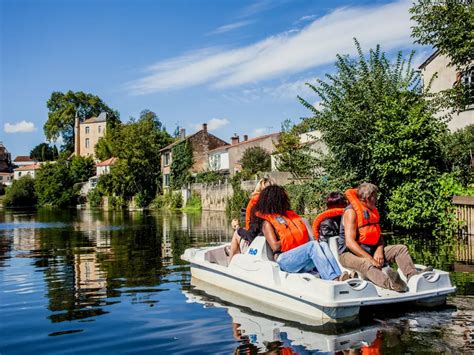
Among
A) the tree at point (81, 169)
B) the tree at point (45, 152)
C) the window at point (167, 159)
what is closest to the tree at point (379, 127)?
the window at point (167, 159)

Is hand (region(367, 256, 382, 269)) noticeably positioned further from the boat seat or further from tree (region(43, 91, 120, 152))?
tree (region(43, 91, 120, 152))

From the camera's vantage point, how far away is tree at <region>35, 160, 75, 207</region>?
87.6 meters

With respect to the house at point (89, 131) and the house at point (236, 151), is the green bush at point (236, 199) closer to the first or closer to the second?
the house at point (236, 151)

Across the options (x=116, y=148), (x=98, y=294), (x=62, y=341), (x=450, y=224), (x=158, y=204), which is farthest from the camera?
(x=116, y=148)

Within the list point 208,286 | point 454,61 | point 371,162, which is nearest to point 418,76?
point 454,61

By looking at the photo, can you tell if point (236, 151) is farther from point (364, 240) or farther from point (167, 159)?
point (364, 240)

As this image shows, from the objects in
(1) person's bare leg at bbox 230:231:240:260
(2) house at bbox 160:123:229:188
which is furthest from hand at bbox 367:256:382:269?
(2) house at bbox 160:123:229:188

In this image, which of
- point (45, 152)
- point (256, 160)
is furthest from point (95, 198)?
point (45, 152)

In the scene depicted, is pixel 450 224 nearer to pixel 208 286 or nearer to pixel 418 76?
pixel 418 76

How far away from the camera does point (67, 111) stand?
106 meters

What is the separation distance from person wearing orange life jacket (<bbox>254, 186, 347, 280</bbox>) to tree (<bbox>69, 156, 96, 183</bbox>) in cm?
8686

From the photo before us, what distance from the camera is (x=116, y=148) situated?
73750 mm

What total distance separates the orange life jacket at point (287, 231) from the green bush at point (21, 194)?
90525 millimetres

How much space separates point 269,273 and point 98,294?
3.77 metres
